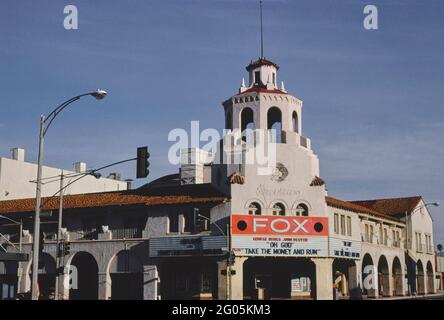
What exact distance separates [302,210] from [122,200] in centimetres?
1501

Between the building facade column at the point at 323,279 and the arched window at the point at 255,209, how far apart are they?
5.51 meters

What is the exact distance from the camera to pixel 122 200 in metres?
53.9

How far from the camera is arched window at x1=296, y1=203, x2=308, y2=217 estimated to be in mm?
50281

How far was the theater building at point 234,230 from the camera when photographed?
48750 millimetres

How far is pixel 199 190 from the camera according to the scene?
5266 centimetres

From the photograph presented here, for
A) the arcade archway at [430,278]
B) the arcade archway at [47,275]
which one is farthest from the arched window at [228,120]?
the arcade archway at [430,278]

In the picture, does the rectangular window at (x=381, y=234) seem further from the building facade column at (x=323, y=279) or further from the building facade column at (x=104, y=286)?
the building facade column at (x=104, y=286)

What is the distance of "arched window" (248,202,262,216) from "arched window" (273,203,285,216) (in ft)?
3.87

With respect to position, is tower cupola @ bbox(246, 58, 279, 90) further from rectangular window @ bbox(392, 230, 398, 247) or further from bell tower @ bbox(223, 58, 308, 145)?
rectangular window @ bbox(392, 230, 398, 247)

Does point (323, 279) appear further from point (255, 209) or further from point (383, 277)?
point (383, 277)

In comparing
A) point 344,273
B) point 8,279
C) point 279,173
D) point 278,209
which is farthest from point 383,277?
point 8,279
